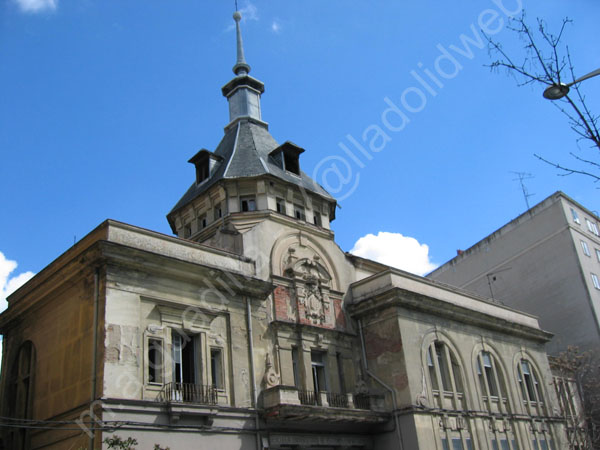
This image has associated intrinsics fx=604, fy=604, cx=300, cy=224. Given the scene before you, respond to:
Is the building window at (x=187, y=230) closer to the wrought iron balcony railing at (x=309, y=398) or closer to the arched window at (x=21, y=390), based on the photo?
the arched window at (x=21, y=390)

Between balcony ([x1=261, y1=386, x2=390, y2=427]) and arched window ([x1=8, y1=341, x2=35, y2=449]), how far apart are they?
8838 mm

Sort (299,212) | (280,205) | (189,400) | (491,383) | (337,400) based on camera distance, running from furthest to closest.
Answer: (491,383)
(299,212)
(280,205)
(337,400)
(189,400)

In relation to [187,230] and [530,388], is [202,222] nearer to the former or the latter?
[187,230]

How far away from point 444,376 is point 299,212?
10.5 m

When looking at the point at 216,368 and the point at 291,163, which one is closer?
the point at 216,368

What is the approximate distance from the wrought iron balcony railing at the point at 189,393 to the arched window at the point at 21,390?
5.97 m

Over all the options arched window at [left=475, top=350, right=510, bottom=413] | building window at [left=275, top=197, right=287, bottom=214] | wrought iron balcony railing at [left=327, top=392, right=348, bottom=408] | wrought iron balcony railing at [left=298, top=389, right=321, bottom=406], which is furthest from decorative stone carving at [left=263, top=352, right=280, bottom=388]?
arched window at [left=475, top=350, right=510, bottom=413]

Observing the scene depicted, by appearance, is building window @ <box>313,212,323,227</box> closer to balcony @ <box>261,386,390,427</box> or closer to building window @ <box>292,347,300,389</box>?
building window @ <box>292,347,300,389</box>

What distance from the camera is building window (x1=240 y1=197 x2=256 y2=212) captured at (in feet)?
94.5

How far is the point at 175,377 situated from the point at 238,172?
38.1ft

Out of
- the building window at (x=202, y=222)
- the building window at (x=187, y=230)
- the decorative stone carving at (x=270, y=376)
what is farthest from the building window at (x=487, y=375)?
the building window at (x=187, y=230)

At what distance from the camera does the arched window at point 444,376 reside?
2730 cm

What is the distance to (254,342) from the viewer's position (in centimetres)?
2347

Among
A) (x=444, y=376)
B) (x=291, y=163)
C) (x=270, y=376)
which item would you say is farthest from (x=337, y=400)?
(x=291, y=163)
